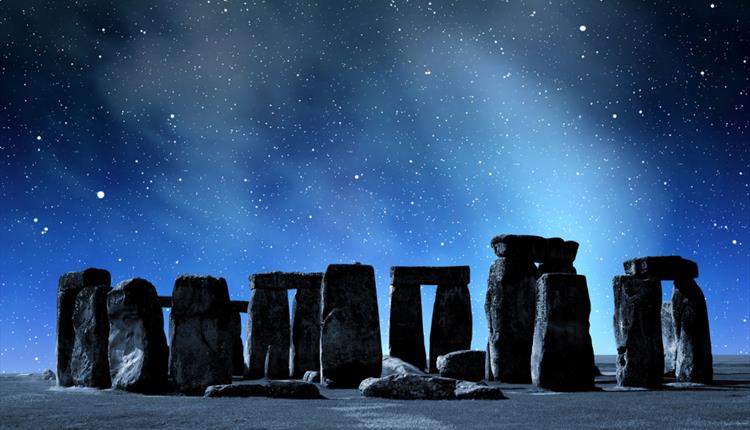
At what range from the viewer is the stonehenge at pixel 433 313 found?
53.8ft

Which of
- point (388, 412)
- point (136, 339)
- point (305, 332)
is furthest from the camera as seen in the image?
point (305, 332)

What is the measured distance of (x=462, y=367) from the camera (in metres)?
13.1

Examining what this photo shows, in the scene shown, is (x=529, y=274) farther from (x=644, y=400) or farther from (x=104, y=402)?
(x=104, y=402)

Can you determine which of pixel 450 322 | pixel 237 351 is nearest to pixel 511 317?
pixel 450 322

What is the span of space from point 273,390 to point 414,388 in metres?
1.65

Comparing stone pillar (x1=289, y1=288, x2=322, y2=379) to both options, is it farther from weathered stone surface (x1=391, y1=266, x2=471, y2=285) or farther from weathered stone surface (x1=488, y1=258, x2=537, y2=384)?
weathered stone surface (x1=488, y1=258, x2=537, y2=384)

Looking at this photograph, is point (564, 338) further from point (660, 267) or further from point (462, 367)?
point (462, 367)

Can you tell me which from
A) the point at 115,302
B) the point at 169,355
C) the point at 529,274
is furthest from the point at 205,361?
the point at 529,274

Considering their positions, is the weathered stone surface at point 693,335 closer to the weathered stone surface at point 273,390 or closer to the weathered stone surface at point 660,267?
the weathered stone surface at point 660,267

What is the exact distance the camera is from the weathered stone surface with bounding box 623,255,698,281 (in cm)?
1147

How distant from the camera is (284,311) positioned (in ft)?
58.2

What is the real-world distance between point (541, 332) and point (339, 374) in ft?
10.0

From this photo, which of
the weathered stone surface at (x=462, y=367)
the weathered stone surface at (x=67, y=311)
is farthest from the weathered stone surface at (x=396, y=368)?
the weathered stone surface at (x=67, y=311)

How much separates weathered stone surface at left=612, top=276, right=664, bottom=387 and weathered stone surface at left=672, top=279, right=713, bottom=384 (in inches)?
50.0
